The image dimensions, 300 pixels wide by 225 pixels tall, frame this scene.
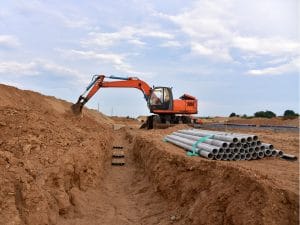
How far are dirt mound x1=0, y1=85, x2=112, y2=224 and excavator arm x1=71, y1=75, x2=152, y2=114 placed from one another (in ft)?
43.1

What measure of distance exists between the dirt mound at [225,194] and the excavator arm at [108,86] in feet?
57.8

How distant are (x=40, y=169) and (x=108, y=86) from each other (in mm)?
20478

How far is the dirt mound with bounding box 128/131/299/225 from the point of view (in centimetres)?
569

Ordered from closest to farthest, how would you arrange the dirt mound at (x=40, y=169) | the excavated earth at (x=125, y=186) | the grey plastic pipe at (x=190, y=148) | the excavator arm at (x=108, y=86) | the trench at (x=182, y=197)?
the trench at (x=182, y=197)
the excavated earth at (x=125, y=186)
the dirt mound at (x=40, y=169)
the grey plastic pipe at (x=190, y=148)
the excavator arm at (x=108, y=86)

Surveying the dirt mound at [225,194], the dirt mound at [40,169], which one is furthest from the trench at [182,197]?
the dirt mound at [40,169]

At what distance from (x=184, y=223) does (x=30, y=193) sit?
3.02 metres

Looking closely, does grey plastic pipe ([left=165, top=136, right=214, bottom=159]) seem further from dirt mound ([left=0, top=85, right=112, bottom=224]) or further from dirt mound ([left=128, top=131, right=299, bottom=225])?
dirt mound ([left=0, top=85, right=112, bottom=224])

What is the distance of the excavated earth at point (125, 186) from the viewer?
6203mm

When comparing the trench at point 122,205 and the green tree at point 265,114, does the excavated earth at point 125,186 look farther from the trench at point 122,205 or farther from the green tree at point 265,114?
the green tree at point 265,114

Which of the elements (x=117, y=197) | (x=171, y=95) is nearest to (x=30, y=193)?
(x=117, y=197)

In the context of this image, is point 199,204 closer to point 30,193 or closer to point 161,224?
point 161,224

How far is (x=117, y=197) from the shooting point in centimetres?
1116

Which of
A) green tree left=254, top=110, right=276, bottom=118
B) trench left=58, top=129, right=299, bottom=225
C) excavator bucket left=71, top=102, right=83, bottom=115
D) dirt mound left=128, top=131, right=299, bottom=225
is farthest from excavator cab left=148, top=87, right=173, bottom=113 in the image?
green tree left=254, top=110, right=276, bottom=118

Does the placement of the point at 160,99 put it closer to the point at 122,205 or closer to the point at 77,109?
the point at 77,109
